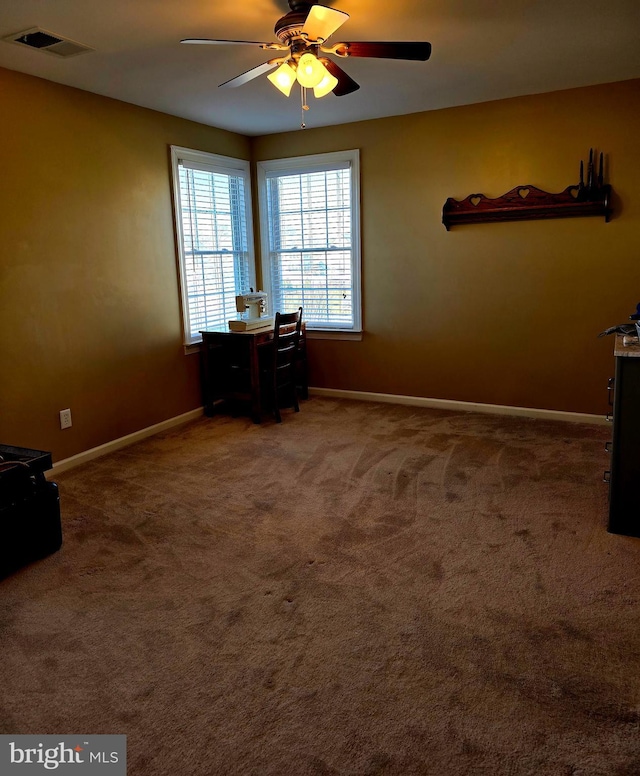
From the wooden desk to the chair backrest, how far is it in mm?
127

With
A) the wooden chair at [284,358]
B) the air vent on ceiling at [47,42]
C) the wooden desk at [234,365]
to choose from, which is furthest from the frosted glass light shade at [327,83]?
the wooden desk at [234,365]

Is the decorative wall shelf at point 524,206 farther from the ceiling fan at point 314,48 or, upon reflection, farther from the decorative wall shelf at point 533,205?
the ceiling fan at point 314,48

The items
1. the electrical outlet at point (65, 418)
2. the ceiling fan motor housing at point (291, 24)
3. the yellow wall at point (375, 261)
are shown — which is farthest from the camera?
the electrical outlet at point (65, 418)

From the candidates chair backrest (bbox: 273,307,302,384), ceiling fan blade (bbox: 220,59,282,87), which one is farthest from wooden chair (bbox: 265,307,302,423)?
ceiling fan blade (bbox: 220,59,282,87)

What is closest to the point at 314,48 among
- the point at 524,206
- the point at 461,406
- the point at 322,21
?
the point at 322,21

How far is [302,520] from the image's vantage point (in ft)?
9.88

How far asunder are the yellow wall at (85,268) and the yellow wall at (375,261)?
11 millimetres

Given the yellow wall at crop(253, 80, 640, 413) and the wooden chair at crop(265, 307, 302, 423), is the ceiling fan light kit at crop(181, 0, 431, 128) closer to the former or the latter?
the yellow wall at crop(253, 80, 640, 413)

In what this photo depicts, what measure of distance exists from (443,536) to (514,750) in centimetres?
125

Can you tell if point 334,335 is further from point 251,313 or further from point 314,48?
point 314,48

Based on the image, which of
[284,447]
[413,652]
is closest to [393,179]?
[284,447]

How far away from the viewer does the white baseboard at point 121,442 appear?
3825 mm

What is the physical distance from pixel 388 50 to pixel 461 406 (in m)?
3.10

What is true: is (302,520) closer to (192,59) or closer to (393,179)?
(192,59)
